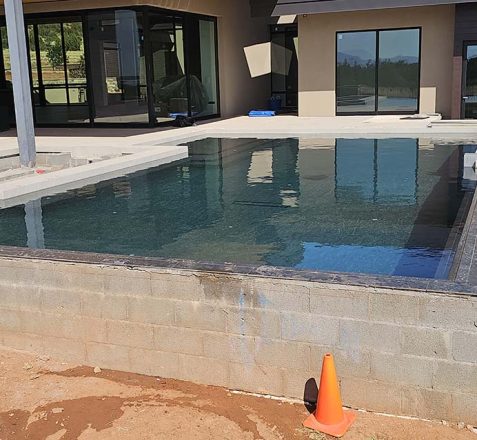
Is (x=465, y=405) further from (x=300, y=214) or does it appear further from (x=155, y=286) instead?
(x=300, y=214)

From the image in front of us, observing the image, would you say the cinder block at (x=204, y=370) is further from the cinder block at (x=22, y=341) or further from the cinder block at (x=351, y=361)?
the cinder block at (x=22, y=341)

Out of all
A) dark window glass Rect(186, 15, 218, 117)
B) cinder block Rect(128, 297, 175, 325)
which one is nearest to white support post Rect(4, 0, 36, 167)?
cinder block Rect(128, 297, 175, 325)

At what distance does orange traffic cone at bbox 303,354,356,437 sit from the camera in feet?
11.6

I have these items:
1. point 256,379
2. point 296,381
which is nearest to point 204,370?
point 256,379

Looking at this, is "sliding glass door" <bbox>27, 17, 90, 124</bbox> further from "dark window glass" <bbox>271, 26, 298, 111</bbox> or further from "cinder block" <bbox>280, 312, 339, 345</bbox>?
"cinder block" <bbox>280, 312, 339, 345</bbox>

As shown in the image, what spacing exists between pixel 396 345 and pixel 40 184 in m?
6.39

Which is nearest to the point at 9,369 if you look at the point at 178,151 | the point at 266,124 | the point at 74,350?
the point at 74,350

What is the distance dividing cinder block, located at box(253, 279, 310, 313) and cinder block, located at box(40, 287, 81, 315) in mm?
1322

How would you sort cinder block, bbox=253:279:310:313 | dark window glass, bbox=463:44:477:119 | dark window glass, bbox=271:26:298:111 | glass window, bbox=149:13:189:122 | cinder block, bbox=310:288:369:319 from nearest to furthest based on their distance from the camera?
cinder block, bbox=310:288:369:319 → cinder block, bbox=253:279:310:313 → dark window glass, bbox=463:44:477:119 → glass window, bbox=149:13:189:122 → dark window glass, bbox=271:26:298:111

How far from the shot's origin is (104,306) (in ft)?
14.3

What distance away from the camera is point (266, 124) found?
688 inches

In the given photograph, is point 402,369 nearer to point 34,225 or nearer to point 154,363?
point 154,363

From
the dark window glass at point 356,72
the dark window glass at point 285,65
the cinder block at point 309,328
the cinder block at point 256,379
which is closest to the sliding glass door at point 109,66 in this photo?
the dark window glass at point 356,72

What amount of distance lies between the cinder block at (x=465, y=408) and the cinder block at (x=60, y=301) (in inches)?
98.5
